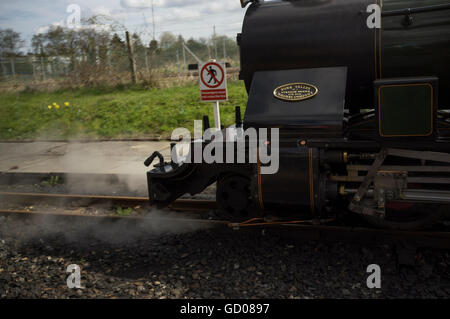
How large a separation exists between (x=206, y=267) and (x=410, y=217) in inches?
87.5

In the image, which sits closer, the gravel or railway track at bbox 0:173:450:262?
the gravel

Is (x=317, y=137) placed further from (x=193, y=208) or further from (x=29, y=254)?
(x=29, y=254)

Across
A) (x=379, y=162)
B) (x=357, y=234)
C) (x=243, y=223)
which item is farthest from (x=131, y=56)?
(x=379, y=162)

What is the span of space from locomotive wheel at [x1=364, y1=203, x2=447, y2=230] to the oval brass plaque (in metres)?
1.53

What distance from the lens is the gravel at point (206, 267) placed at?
138 inches

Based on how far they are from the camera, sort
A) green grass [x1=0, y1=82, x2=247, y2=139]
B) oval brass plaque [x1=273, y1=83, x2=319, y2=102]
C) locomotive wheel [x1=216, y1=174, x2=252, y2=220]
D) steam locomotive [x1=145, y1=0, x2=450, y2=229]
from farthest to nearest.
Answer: green grass [x1=0, y1=82, x2=247, y2=139] → locomotive wheel [x1=216, y1=174, x2=252, y2=220] → oval brass plaque [x1=273, y1=83, x2=319, y2=102] → steam locomotive [x1=145, y1=0, x2=450, y2=229]

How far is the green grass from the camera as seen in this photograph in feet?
37.8

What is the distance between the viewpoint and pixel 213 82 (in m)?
7.96

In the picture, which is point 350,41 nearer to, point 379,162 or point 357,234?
point 379,162

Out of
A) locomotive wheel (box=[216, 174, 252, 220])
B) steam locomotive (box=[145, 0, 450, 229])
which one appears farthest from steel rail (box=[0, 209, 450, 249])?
steam locomotive (box=[145, 0, 450, 229])

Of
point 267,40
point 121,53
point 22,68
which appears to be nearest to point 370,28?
point 267,40

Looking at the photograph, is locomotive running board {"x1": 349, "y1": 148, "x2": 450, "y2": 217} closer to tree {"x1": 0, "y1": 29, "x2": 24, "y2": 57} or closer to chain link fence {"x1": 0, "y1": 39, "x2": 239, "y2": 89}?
chain link fence {"x1": 0, "y1": 39, "x2": 239, "y2": 89}

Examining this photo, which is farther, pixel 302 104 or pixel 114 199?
pixel 114 199

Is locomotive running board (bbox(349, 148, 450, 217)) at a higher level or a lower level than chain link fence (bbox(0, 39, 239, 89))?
lower
